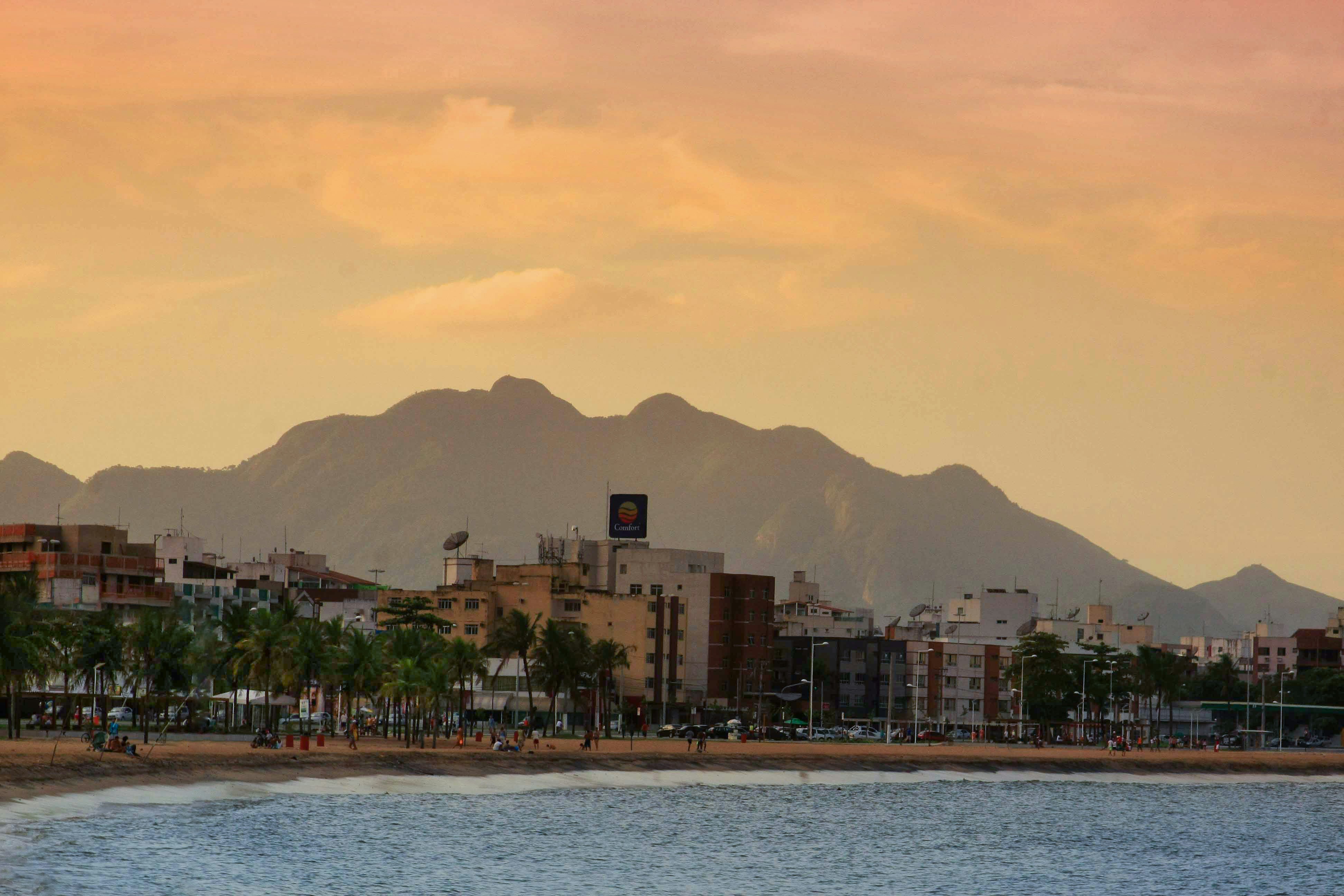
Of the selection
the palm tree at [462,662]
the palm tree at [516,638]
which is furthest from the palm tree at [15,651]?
the palm tree at [516,638]

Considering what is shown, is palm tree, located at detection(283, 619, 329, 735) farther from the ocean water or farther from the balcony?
the balcony

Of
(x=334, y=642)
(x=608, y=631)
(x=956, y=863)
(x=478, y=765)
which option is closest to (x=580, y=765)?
(x=478, y=765)

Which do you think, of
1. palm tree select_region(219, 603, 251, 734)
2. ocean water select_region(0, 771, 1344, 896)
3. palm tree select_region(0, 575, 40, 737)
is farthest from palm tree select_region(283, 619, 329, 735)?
palm tree select_region(0, 575, 40, 737)

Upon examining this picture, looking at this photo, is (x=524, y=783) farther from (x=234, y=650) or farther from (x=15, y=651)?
(x=15, y=651)

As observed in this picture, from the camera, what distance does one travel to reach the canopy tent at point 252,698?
129m

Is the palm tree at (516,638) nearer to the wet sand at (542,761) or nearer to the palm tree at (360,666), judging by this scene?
the wet sand at (542,761)

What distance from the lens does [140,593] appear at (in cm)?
18088

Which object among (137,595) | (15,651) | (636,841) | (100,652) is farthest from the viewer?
(137,595)

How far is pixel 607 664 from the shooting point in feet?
563

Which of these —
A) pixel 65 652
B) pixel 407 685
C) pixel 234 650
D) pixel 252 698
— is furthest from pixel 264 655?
pixel 252 698

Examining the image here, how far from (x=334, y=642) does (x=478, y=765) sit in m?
19.0

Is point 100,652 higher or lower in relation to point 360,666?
higher

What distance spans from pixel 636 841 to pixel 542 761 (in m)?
38.9

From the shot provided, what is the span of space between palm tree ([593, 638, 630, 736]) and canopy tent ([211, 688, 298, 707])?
3752cm
